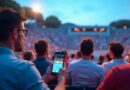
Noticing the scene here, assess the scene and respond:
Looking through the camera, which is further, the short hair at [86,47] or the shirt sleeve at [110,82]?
the short hair at [86,47]

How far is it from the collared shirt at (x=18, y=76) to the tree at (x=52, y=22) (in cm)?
8797

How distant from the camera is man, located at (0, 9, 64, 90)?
2.50m

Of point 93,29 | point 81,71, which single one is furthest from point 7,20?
point 93,29

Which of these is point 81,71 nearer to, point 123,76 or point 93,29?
point 123,76

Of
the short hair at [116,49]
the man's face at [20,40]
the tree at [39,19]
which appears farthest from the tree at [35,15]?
the man's face at [20,40]

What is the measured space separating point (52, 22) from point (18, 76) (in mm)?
89310

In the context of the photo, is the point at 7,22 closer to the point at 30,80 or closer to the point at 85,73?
the point at 30,80

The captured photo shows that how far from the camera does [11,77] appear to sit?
99.0 inches

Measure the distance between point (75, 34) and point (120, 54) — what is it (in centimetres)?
5027

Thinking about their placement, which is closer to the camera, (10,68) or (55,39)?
(10,68)

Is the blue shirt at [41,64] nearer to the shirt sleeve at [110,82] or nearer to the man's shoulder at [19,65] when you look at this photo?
the shirt sleeve at [110,82]

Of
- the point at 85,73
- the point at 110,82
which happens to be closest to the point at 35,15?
the point at 85,73

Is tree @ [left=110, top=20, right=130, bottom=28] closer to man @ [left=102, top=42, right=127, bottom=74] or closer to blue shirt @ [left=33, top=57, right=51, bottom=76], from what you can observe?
man @ [left=102, top=42, right=127, bottom=74]

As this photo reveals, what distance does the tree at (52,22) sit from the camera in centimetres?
9106
